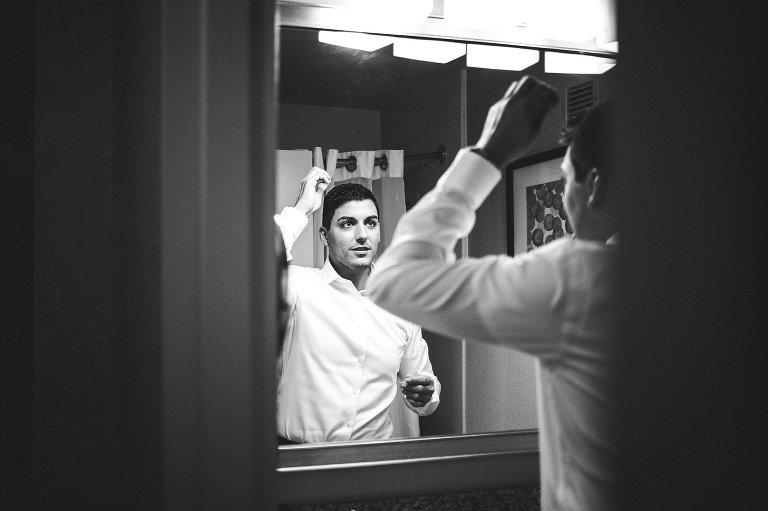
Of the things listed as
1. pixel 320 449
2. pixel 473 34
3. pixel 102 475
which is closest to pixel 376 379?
pixel 320 449

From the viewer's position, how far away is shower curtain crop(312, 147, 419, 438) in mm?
1365

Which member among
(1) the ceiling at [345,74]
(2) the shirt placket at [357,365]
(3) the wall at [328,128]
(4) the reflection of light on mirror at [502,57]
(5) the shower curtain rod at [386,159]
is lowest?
(2) the shirt placket at [357,365]

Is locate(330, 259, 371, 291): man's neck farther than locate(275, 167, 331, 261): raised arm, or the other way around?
locate(330, 259, 371, 291): man's neck

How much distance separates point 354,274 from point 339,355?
0.19m

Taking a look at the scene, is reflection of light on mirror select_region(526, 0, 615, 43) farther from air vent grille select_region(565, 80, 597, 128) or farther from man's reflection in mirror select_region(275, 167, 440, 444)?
man's reflection in mirror select_region(275, 167, 440, 444)

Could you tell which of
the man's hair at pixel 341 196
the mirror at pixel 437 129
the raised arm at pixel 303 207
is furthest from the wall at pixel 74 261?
the man's hair at pixel 341 196

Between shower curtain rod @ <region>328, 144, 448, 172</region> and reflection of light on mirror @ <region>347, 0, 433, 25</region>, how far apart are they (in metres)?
0.34

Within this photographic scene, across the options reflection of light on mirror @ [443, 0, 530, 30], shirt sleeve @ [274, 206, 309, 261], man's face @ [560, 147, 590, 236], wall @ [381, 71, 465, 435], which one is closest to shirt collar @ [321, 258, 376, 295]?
shirt sleeve @ [274, 206, 309, 261]

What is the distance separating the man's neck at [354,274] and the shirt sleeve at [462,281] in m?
0.87

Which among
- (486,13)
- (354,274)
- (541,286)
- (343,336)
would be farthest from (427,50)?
(541,286)

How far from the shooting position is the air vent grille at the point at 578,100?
4.22ft

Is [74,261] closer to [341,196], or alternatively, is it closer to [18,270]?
[18,270]

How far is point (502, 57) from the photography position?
51.4 inches

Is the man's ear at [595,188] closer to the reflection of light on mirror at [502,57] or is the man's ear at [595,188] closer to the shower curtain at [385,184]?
the reflection of light on mirror at [502,57]
